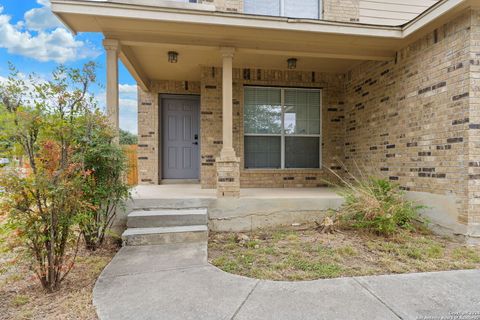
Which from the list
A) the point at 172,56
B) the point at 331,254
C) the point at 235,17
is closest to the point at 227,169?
the point at 331,254

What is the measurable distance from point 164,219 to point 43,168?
5.61 feet

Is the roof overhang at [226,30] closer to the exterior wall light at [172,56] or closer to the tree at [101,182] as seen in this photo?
the exterior wall light at [172,56]

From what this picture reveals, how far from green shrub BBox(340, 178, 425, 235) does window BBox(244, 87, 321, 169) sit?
6.38 ft

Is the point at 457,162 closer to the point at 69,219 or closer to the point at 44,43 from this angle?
the point at 69,219

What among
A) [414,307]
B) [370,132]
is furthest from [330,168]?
[414,307]

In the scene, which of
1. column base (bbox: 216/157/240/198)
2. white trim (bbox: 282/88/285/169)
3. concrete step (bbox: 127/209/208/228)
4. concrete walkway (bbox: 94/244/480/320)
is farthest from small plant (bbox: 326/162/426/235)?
concrete step (bbox: 127/209/208/228)

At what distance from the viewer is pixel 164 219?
12.1 ft

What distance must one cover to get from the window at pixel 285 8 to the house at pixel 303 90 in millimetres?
21

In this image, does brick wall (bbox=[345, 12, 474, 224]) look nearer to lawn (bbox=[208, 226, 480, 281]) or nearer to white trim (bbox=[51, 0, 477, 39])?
white trim (bbox=[51, 0, 477, 39])

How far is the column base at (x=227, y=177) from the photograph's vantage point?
417 cm

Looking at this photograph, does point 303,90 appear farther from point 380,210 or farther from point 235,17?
point 380,210

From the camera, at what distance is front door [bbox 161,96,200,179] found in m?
6.76

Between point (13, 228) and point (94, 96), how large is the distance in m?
1.44

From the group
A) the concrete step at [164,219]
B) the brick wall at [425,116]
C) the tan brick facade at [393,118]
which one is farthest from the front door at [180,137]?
the brick wall at [425,116]
